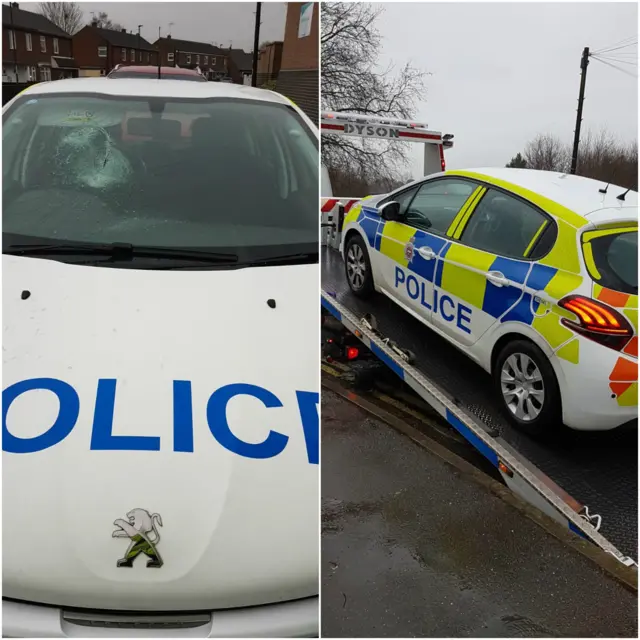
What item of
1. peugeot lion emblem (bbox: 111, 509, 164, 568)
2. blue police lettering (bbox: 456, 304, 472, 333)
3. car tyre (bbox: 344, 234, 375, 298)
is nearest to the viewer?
peugeot lion emblem (bbox: 111, 509, 164, 568)

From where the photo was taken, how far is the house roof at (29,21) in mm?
1319

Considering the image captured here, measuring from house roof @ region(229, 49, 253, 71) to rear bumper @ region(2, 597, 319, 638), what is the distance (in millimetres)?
1126

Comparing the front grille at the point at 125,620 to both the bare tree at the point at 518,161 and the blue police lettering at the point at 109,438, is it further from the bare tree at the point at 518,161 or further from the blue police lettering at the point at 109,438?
the bare tree at the point at 518,161

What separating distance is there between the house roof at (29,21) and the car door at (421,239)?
1919 mm

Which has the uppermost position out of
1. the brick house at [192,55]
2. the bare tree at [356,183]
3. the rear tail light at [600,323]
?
the brick house at [192,55]

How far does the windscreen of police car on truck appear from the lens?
148 centimetres

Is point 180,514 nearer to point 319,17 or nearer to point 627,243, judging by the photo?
point 319,17

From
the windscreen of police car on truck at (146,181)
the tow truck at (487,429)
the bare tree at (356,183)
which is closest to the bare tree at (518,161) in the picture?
the tow truck at (487,429)

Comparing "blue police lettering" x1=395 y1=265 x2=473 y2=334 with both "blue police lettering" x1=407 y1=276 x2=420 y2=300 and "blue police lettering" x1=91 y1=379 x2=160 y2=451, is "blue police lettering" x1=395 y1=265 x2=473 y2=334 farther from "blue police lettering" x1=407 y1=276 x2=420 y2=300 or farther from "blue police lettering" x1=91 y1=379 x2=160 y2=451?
"blue police lettering" x1=91 y1=379 x2=160 y2=451

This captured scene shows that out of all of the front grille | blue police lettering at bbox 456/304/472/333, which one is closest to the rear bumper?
the front grille

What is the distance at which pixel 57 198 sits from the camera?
5.01 feet

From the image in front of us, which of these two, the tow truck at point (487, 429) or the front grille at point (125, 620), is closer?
the front grille at point (125, 620)

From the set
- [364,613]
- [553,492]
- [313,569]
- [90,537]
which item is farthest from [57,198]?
[553,492]

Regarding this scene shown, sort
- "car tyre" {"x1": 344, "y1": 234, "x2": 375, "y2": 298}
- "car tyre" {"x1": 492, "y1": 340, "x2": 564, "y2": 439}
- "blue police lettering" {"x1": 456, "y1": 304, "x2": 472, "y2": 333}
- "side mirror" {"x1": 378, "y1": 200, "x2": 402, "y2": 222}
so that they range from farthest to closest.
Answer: "car tyre" {"x1": 344, "y1": 234, "x2": 375, "y2": 298}
"side mirror" {"x1": 378, "y1": 200, "x2": 402, "y2": 222}
"blue police lettering" {"x1": 456, "y1": 304, "x2": 472, "y2": 333}
"car tyre" {"x1": 492, "y1": 340, "x2": 564, "y2": 439}
